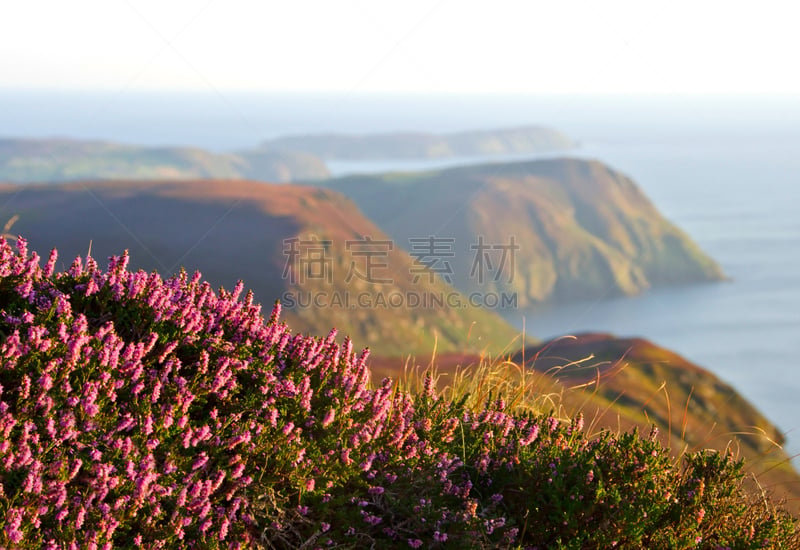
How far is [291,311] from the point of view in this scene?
2763 inches

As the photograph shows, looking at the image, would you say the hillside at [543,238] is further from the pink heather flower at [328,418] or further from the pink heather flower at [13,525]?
the pink heather flower at [13,525]

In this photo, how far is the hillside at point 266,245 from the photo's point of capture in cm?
7062

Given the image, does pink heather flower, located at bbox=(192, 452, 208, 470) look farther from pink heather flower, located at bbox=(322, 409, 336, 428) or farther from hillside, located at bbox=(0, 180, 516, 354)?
hillside, located at bbox=(0, 180, 516, 354)

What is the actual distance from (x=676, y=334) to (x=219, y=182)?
348 ft

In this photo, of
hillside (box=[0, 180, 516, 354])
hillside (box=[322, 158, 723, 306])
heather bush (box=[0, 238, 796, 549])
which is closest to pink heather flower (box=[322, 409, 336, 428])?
heather bush (box=[0, 238, 796, 549])

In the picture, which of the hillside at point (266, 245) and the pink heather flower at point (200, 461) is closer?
the pink heather flower at point (200, 461)

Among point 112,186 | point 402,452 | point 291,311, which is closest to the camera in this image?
point 402,452

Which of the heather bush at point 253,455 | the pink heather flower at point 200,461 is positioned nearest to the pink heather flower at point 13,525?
the heather bush at point 253,455

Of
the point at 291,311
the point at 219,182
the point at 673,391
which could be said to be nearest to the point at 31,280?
the point at 673,391

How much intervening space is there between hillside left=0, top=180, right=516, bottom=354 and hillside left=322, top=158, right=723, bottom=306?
4830cm

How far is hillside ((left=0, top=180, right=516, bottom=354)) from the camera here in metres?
70.6

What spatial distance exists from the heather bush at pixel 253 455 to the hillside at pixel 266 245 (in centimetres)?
5836

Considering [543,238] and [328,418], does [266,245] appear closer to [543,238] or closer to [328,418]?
[328,418]

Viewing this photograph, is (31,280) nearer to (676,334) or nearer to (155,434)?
(155,434)
